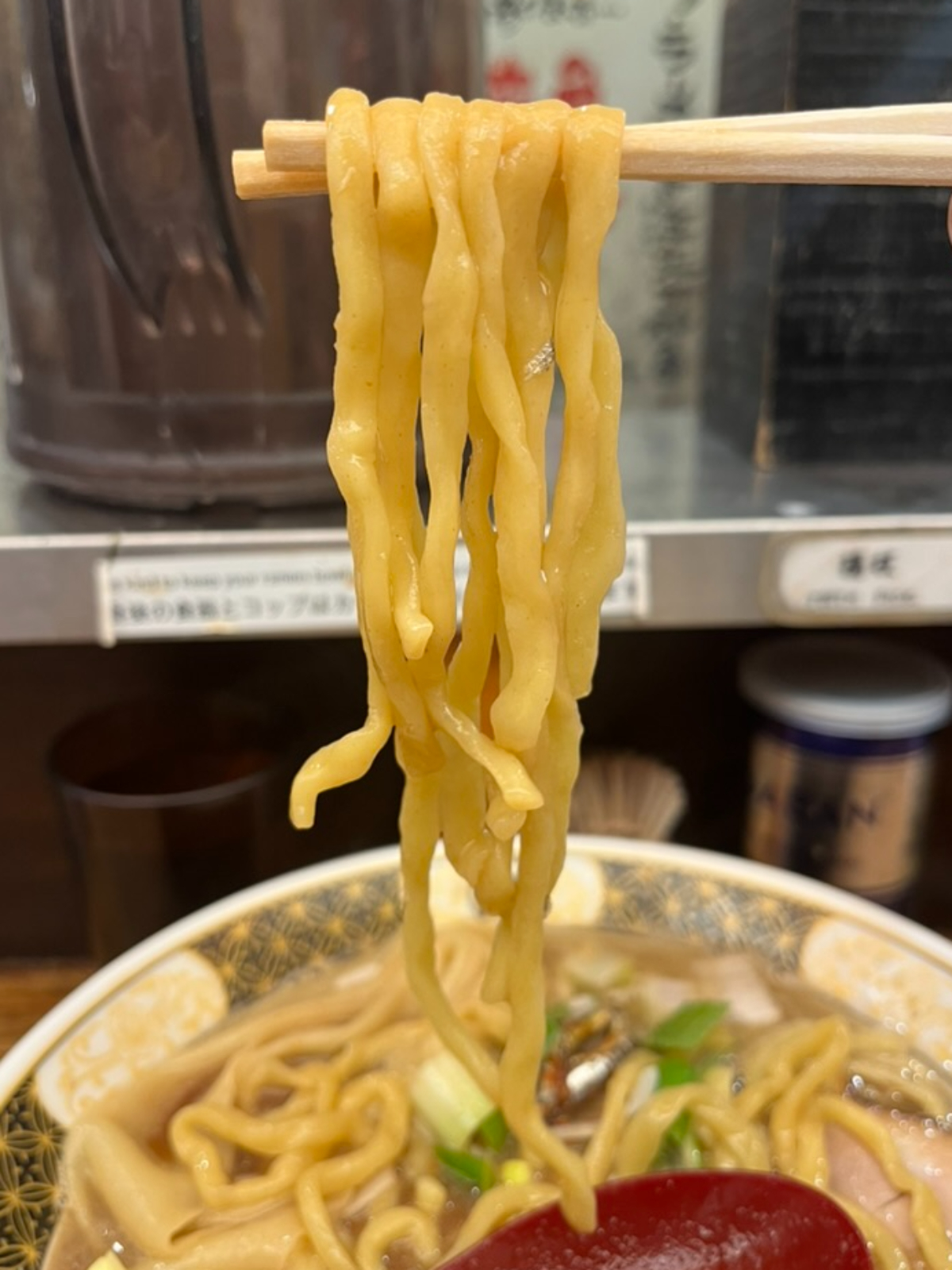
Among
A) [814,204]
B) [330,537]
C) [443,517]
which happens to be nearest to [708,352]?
[814,204]

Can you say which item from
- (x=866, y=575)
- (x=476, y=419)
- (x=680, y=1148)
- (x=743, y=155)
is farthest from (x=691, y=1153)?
(x=743, y=155)

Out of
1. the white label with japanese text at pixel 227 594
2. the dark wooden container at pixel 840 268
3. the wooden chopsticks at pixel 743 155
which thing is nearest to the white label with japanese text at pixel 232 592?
the white label with japanese text at pixel 227 594

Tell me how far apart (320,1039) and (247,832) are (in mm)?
230

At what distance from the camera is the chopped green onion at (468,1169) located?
859 millimetres

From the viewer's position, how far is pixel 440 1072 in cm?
92

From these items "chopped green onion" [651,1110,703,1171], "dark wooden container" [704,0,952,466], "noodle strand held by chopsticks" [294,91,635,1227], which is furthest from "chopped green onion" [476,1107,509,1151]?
"dark wooden container" [704,0,952,466]

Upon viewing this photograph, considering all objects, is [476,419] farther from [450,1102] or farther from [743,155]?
[450,1102]

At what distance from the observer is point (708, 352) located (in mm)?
1220

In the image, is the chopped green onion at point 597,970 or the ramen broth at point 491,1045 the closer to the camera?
the ramen broth at point 491,1045

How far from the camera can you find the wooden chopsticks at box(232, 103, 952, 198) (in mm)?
580

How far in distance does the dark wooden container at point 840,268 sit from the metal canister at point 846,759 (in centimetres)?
25

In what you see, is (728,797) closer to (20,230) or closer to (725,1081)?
(725,1081)

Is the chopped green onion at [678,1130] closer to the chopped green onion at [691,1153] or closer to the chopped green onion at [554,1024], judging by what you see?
the chopped green onion at [691,1153]

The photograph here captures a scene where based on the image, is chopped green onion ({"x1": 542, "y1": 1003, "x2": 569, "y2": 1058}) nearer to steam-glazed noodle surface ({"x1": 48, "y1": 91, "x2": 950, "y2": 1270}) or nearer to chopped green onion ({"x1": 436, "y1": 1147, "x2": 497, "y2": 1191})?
steam-glazed noodle surface ({"x1": 48, "y1": 91, "x2": 950, "y2": 1270})
